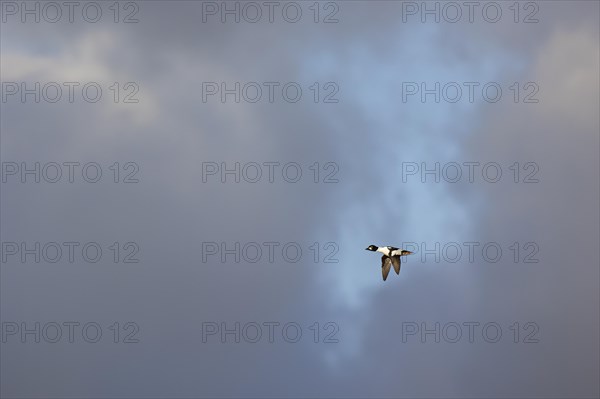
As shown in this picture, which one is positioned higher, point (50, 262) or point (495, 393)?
point (50, 262)

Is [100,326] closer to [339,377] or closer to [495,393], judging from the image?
[339,377]

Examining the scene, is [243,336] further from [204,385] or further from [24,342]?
[24,342]

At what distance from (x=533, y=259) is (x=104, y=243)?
17816mm

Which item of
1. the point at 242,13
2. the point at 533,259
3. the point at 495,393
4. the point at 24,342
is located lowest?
the point at 495,393

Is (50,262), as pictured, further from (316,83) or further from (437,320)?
(437,320)

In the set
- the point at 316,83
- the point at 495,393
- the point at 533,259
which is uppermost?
the point at 316,83

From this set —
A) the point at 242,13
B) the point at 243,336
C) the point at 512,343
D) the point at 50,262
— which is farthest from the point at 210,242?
the point at 512,343

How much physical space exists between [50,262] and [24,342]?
11.2ft

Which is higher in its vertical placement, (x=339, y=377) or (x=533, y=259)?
(x=533, y=259)

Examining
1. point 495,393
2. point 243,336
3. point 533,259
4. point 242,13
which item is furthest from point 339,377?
point 242,13

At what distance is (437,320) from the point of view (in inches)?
1435

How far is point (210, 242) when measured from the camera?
36.7m

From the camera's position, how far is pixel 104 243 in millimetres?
37094

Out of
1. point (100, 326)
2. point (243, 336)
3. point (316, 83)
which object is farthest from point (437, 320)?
point (100, 326)
